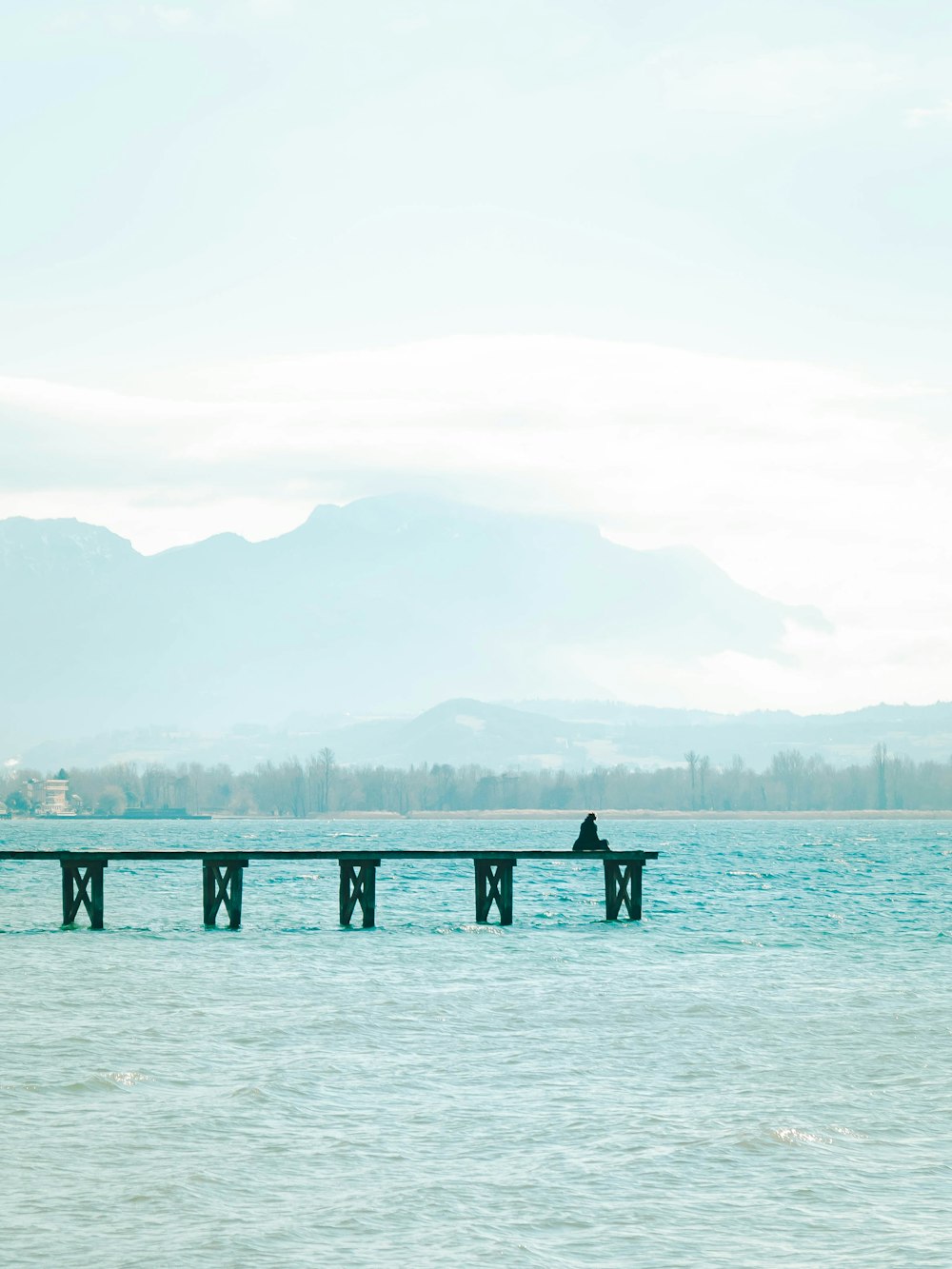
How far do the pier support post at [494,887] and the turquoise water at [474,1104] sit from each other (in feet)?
24.4

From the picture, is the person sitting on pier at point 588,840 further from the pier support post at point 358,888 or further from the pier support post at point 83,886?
the pier support post at point 83,886

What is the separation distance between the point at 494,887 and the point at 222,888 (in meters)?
9.55

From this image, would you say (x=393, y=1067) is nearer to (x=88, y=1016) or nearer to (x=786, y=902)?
(x=88, y=1016)

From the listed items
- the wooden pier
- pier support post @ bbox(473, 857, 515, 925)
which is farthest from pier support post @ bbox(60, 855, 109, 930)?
pier support post @ bbox(473, 857, 515, 925)

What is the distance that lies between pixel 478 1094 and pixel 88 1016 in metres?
10.9

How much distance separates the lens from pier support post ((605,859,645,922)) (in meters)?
57.1

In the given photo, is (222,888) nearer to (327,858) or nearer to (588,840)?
(327,858)

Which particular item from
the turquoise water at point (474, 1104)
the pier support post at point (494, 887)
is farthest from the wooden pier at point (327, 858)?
the turquoise water at point (474, 1104)

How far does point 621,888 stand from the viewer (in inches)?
2285

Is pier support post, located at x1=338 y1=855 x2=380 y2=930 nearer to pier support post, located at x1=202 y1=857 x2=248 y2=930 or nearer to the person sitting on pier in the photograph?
pier support post, located at x1=202 y1=857 x2=248 y2=930

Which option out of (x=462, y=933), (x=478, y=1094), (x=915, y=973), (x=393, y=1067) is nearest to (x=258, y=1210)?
(x=478, y=1094)

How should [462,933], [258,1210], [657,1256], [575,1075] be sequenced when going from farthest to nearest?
[462,933]
[575,1075]
[258,1210]
[657,1256]

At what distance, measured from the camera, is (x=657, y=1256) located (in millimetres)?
16250

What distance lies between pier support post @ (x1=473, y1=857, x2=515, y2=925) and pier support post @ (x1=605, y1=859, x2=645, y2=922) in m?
3.67
